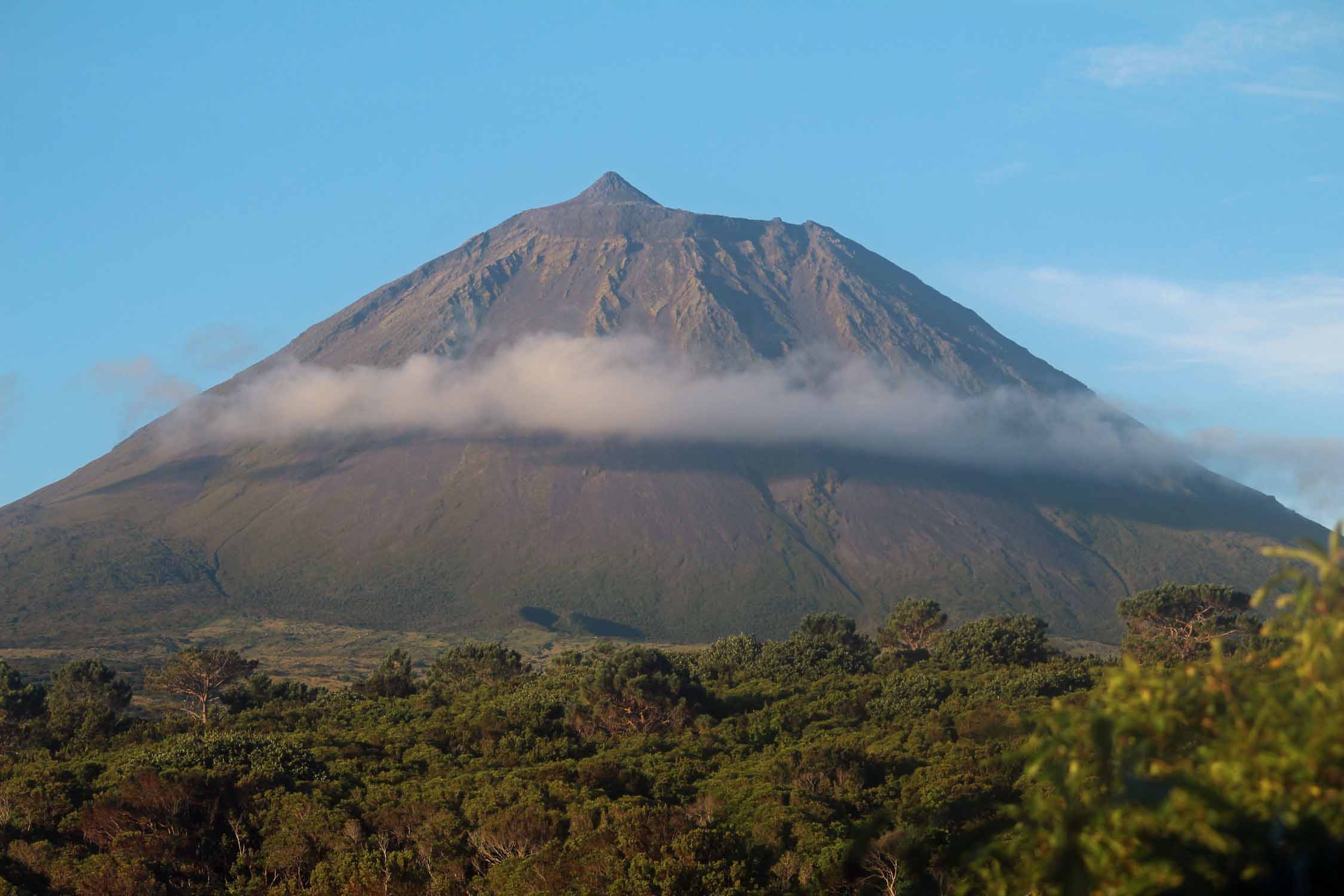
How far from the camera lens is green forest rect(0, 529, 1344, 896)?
7922mm

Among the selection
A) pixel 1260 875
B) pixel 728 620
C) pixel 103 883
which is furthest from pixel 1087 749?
pixel 728 620

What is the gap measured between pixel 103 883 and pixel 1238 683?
2246 centimetres

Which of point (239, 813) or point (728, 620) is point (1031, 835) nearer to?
point (239, 813)

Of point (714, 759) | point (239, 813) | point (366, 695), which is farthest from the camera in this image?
point (366, 695)

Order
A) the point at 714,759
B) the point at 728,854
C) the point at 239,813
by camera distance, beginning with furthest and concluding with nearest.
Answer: the point at 714,759 → the point at 239,813 → the point at 728,854

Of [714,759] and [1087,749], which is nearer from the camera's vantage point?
[1087,749]

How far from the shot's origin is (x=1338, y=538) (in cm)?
783

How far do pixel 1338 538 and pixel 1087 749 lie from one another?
205cm

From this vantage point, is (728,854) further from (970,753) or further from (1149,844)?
(1149,844)

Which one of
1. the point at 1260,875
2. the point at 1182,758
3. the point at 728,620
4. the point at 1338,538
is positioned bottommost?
the point at 728,620

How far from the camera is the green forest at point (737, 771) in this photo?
7922 mm

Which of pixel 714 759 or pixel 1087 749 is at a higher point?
pixel 1087 749

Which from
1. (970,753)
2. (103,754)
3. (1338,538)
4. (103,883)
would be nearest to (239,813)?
(103,883)

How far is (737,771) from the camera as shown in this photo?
3531cm
